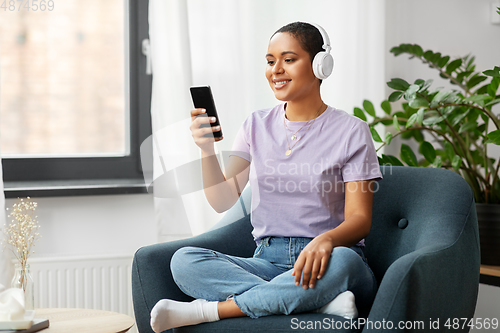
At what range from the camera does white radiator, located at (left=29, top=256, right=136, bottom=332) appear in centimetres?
178

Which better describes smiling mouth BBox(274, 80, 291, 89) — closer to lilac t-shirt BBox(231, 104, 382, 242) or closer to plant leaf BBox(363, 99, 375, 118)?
lilac t-shirt BBox(231, 104, 382, 242)

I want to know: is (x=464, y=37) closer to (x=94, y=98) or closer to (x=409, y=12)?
(x=409, y=12)

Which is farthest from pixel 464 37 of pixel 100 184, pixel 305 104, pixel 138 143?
pixel 100 184

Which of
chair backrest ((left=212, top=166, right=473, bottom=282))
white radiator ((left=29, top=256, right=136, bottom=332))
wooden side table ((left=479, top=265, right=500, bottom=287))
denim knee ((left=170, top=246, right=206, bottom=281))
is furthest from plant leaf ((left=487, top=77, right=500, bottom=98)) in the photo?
white radiator ((left=29, top=256, right=136, bottom=332))

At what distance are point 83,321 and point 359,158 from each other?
827 millimetres

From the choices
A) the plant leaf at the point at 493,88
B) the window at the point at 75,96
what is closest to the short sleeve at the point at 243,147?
the window at the point at 75,96

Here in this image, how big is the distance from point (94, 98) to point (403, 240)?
1.36 metres

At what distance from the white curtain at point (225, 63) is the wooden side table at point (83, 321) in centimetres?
52

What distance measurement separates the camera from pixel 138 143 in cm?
208

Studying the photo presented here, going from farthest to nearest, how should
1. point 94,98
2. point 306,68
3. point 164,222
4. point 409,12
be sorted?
point 409,12
point 94,98
point 164,222
point 306,68

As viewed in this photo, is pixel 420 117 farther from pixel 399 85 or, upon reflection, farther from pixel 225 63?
pixel 225 63

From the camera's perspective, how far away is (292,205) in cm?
125

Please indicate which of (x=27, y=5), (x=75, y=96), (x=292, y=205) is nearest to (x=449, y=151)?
(x=292, y=205)

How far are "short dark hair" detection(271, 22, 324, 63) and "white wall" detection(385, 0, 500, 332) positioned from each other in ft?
3.45
